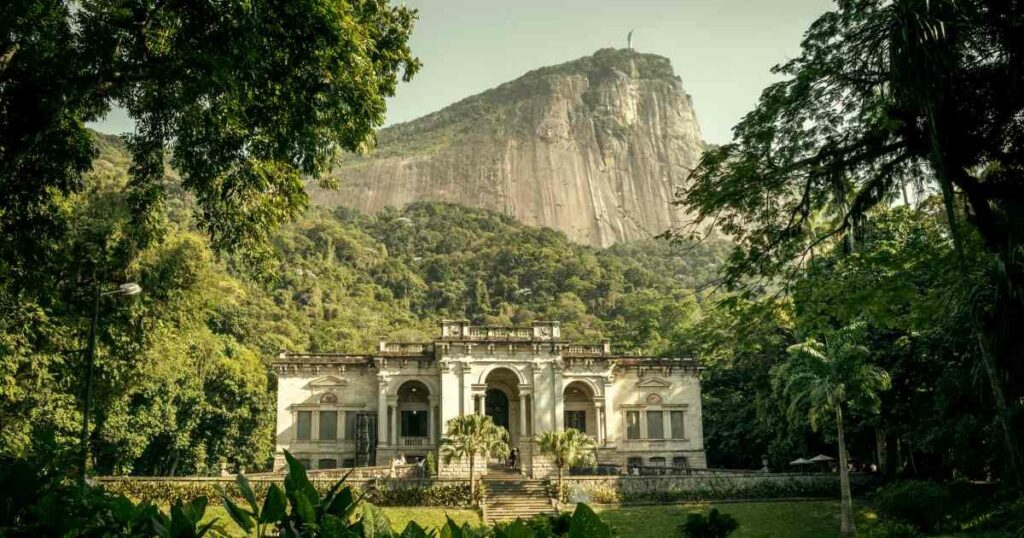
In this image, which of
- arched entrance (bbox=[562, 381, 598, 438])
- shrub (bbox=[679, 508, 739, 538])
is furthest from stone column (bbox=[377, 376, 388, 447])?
shrub (bbox=[679, 508, 739, 538])

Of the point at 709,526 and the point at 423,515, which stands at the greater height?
the point at 709,526

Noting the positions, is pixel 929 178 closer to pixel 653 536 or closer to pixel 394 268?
pixel 653 536

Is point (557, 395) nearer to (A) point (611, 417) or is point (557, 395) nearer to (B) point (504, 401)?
(A) point (611, 417)

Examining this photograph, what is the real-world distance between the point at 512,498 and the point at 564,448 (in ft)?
9.11

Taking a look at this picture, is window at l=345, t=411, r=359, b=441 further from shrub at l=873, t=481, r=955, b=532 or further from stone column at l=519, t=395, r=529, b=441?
shrub at l=873, t=481, r=955, b=532

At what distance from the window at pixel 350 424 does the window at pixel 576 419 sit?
1084cm

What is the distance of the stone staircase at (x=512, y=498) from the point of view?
91.9 ft

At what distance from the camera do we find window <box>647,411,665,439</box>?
39.7m

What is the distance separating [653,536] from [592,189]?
122 meters

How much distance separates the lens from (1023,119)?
9.17 metres

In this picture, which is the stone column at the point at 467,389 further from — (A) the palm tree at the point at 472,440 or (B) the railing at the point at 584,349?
(B) the railing at the point at 584,349

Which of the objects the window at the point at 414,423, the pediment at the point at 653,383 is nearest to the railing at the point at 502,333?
the window at the point at 414,423

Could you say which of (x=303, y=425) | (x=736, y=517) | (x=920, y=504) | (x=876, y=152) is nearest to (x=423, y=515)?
(x=736, y=517)

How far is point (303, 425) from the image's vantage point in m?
38.0
